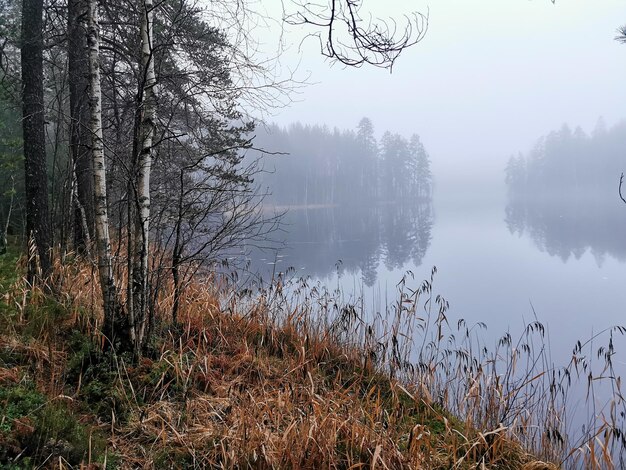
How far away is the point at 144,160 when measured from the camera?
3.09 metres

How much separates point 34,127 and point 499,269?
14.1 m

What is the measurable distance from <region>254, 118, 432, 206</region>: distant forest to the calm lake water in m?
38.4

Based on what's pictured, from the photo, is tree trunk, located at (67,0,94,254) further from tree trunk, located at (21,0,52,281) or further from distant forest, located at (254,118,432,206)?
distant forest, located at (254,118,432,206)

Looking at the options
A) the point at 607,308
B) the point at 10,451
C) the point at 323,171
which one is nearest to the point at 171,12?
the point at 10,451

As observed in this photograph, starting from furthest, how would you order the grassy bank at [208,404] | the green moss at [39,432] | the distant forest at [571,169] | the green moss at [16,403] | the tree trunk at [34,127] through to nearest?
1. the distant forest at [571,169]
2. the tree trunk at [34,127]
3. the grassy bank at [208,404]
4. the green moss at [16,403]
5. the green moss at [39,432]

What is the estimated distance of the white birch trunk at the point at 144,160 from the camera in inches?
118

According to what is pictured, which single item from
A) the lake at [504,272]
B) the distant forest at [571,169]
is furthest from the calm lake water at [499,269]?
the distant forest at [571,169]

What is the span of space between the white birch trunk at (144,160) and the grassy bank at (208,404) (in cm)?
50

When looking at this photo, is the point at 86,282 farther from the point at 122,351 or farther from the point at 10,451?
the point at 10,451

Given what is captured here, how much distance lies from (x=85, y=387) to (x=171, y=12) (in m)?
3.36

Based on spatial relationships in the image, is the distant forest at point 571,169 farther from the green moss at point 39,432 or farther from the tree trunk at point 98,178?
the green moss at point 39,432

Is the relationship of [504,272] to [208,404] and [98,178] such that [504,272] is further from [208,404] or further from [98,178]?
[98,178]

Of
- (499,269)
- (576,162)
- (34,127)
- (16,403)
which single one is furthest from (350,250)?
(576,162)

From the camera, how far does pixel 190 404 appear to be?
2.89 meters
